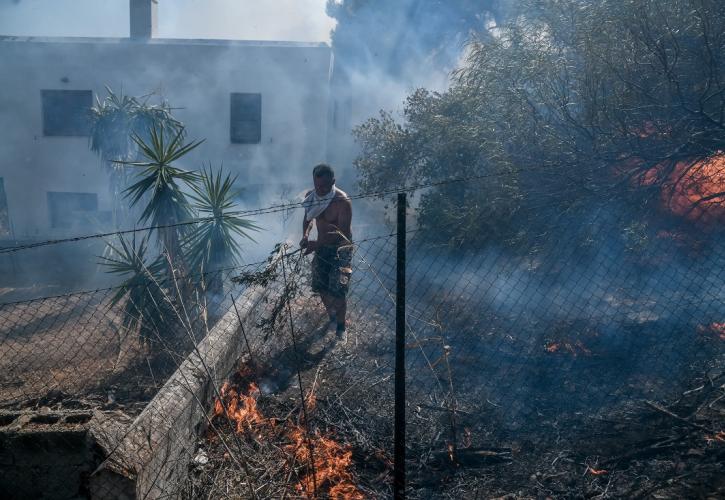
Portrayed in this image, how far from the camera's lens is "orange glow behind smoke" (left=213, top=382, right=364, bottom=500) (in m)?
3.53

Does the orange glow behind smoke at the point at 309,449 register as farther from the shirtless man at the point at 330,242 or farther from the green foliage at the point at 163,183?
the green foliage at the point at 163,183

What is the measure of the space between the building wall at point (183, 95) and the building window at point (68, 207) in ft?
0.72

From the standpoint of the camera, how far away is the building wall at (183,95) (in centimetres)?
1473

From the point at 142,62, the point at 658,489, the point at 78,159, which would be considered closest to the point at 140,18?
the point at 142,62

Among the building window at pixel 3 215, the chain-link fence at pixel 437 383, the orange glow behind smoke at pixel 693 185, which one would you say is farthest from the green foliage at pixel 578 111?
the building window at pixel 3 215

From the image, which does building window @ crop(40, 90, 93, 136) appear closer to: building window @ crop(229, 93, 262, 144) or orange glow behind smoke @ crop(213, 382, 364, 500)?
building window @ crop(229, 93, 262, 144)

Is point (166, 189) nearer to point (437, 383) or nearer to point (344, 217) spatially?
point (344, 217)

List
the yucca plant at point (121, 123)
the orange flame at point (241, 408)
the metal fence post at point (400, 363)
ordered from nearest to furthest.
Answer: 1. the metal fence post at point (400, 363)
2. the orange flame at point (241, 408)
3. the yucca plant at point (121, 123)

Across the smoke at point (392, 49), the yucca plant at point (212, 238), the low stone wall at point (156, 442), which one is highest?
the smoke at point (392, 49)

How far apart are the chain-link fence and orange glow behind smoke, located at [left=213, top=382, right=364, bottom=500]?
2 cm

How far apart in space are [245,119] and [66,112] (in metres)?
5.21

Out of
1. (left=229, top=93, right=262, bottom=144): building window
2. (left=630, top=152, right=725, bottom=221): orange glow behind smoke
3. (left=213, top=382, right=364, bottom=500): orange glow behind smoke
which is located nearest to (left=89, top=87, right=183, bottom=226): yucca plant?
(left=229, top=93, right=262, bottom=144): building window

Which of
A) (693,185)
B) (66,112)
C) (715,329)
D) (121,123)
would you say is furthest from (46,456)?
(66,112)

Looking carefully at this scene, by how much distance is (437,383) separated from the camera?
15.9 ft
